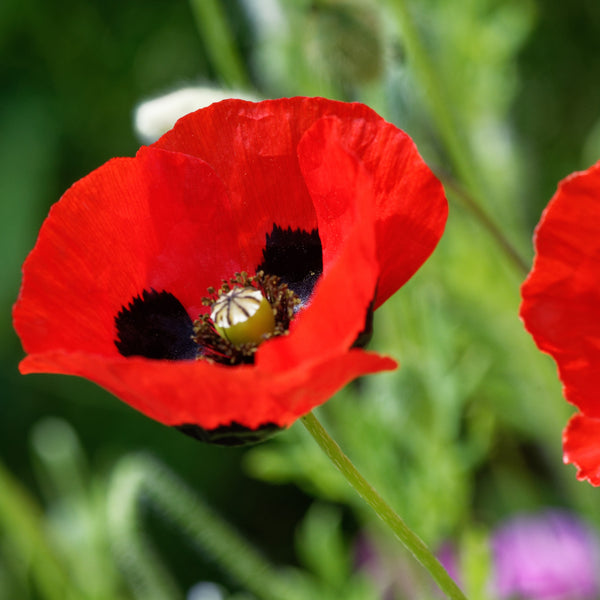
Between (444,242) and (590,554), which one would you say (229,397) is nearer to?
(444,242)

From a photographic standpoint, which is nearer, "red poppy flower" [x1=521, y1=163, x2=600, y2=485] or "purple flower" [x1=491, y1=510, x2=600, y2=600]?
"red poppy flower" [x1=521, y1=163, x2=600, y2=485]

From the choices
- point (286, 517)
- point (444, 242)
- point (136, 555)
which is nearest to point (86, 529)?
point (136, 555)

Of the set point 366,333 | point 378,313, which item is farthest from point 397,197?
point 378,313

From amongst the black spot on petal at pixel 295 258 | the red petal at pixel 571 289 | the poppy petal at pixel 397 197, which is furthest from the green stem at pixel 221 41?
the red petal at pixel 571 289

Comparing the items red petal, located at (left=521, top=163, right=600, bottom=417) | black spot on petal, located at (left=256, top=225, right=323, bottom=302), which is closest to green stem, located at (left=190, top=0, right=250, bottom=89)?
black spot on petal, located at (left=256, top=225, right=323, bottom=302)

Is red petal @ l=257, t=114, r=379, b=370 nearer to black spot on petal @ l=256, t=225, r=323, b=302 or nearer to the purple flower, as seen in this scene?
black spot on petal @ l=256, t=225, r=323, b=302

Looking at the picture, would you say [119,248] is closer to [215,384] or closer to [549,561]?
[215,384]

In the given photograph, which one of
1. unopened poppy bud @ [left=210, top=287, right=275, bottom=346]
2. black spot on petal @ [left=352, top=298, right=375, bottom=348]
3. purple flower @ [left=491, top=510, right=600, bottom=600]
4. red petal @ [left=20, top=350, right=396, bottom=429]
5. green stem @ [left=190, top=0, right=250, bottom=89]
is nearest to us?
red petal @ [left=20, top=350, right=396, bottom=429]
